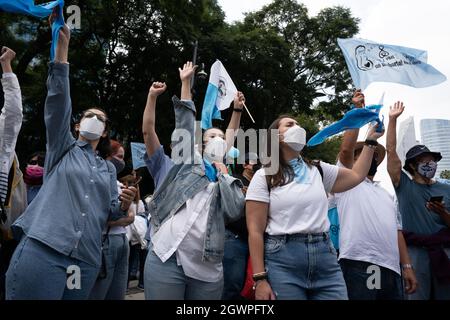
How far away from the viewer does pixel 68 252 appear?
2535 millimetres

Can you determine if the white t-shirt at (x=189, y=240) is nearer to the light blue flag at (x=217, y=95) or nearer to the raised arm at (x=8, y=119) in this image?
the raised arm at (x=8, y=119)

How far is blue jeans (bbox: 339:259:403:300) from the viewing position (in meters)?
3.28

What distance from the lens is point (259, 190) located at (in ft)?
9.18

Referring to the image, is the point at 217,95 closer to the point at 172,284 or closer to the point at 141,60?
the point at 172,284

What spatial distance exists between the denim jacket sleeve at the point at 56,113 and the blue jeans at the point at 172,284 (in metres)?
0.89

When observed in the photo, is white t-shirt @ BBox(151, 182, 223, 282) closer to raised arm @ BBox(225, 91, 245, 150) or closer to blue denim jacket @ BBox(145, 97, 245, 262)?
blue denim jacket @ BBox(145, 97, 245, 262)

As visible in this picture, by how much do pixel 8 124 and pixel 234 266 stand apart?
1.95 m

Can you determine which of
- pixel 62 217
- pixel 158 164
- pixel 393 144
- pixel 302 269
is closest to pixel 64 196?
pixel 62 217

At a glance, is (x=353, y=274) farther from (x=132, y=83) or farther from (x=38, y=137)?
(x=132, y=83)

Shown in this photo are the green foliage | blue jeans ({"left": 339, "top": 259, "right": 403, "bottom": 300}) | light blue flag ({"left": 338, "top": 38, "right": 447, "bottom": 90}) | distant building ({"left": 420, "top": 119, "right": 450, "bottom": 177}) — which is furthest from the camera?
the green foliage

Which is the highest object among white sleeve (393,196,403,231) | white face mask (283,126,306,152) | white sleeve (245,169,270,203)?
white face mask (283,126,306,152)

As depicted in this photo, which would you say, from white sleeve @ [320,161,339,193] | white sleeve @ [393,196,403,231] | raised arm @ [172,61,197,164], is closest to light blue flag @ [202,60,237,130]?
raised arm @ [172,61,197,164]

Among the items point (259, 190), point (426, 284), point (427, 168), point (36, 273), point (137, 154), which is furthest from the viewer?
point (137, 154)

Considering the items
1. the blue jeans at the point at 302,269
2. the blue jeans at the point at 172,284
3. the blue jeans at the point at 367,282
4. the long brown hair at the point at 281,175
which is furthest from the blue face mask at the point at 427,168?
the blue jeans at the point at 172,284
